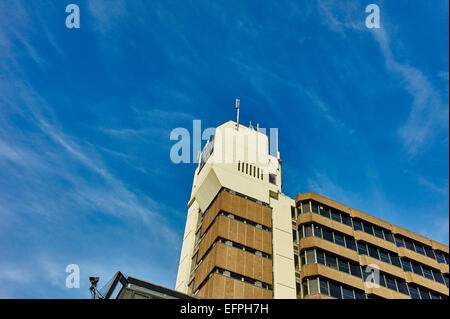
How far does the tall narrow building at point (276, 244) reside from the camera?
5178 centimetres

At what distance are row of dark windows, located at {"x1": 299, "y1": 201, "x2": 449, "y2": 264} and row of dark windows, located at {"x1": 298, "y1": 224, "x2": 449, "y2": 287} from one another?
9.30ft

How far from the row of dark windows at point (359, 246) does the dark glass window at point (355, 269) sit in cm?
307

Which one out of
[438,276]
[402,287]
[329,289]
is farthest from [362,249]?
[438,276]

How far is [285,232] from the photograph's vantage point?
59.2 metres

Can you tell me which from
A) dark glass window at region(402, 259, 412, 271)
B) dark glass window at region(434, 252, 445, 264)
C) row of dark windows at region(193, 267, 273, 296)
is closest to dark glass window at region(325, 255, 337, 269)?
row of dark windows at region(193, 267, 273, 296)

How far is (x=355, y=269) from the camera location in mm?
55812

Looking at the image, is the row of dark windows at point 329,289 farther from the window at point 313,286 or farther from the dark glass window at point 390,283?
the dark glass window at point 390,283

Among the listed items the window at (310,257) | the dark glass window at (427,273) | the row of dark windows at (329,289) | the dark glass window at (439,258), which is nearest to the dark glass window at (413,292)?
the dark glass window at (427,273)

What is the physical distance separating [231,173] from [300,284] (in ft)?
65.2

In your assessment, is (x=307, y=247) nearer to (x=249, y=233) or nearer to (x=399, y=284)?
(x=249, y=233)

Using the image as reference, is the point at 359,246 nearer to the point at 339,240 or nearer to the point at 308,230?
the point at 339,240

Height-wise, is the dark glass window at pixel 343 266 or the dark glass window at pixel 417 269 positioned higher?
the dark glass window at pixel 417 269
